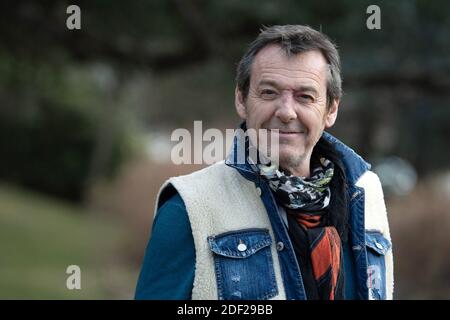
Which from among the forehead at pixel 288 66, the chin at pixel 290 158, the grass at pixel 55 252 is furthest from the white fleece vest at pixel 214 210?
the grass at pixel 55 252

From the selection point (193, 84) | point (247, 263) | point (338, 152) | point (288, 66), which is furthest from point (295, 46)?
point (193, 84)

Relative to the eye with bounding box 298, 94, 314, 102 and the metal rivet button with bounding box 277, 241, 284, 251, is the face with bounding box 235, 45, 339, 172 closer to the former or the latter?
the eye with bounding box 298, 94, 314, 102

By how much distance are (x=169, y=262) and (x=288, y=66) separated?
799 mm

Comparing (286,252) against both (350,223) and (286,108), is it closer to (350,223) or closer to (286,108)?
(350,223)

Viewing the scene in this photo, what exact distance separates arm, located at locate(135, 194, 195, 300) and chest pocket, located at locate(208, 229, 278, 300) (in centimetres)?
9

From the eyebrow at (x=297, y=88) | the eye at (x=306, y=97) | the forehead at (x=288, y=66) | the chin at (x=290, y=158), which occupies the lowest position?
the chin at (x=290, y=158)

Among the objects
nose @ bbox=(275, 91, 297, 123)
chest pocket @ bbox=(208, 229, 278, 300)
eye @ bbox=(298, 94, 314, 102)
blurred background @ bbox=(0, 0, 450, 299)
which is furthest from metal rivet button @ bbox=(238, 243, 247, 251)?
blurred background @ bbox=(0, 0, 450, 299)

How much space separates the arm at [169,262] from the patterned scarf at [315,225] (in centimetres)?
37

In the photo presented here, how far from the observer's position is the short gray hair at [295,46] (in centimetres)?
288

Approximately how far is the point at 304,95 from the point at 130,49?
6821mm

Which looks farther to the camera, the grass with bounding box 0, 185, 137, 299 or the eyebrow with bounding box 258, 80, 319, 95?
the grass with bounding box 0, 185, 137, 299

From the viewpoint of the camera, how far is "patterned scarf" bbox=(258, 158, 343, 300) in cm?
281

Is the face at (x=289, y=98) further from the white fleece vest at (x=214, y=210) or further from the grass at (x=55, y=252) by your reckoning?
the grass at (x=55, y=252)

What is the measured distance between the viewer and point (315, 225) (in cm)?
290
